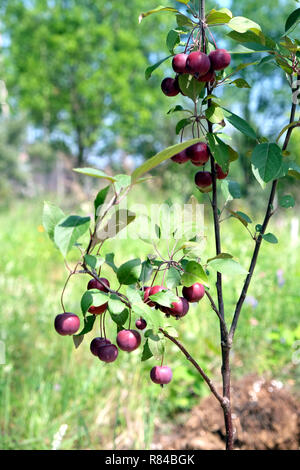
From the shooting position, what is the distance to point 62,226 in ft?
1.65

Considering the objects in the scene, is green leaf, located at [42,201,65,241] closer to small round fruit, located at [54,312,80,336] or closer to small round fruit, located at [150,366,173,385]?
small round fruit, located at [54,312,80,336]

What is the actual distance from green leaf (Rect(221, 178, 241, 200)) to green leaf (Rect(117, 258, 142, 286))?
0.31 m

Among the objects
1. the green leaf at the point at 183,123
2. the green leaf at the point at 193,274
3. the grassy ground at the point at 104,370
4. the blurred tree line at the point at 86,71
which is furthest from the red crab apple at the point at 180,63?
the blurred tree line at the point at 86,71

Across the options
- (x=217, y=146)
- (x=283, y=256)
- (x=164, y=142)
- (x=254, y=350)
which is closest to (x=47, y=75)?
(x=164, y=142)

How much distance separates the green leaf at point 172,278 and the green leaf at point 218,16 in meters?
0.43

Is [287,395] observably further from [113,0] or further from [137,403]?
[113,0]

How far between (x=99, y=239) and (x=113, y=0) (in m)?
12.9

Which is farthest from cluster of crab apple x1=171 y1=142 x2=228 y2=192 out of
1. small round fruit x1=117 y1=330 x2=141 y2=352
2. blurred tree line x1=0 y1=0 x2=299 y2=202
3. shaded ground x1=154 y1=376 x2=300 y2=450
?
blurred tree line x1=0 y1=0 x2=299 y2=202

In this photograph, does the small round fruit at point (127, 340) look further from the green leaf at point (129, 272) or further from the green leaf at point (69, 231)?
the green leaf at point (69, 231)

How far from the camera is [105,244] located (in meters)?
3.14

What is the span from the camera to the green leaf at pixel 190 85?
66 cm

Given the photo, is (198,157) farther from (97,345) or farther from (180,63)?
(97,345)

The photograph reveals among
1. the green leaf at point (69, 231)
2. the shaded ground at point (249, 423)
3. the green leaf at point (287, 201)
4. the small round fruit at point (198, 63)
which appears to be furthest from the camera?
the shaded ground at point (249, 423)

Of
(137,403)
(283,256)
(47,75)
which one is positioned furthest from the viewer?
(47,75)
